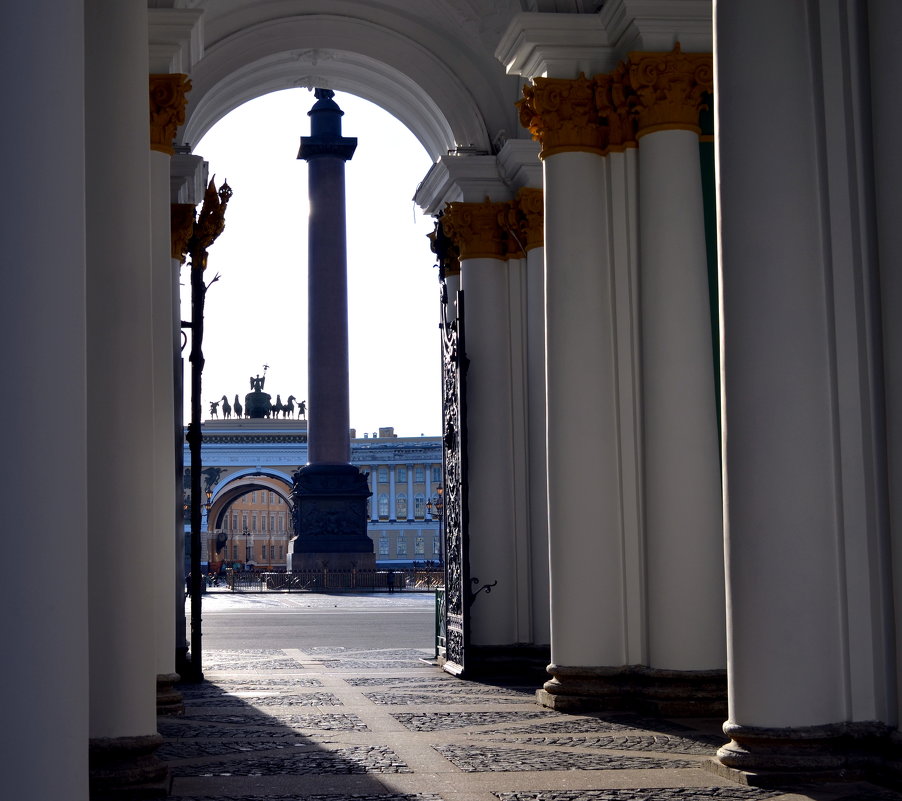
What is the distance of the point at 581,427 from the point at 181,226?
7.34 metres

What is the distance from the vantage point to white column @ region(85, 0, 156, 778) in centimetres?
791

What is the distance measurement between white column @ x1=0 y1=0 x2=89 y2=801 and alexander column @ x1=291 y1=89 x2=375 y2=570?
47.7 metres

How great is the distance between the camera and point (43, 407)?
16.6 feet

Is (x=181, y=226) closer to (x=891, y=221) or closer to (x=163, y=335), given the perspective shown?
(x=163, y=335)

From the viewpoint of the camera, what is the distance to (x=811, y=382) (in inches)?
318

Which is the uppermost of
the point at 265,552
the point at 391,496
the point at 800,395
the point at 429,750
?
the point at 391,496

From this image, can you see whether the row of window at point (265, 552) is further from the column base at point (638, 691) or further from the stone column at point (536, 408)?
the column base at point (638, 691)

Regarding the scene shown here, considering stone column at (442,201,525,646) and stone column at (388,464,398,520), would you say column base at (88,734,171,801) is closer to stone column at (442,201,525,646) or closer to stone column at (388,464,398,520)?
stone column at (442,201,525,646)

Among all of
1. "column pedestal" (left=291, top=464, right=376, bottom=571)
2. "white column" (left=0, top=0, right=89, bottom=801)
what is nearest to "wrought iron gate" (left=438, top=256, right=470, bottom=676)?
"white column" (left=0, top=0, right=89, bottom=801)

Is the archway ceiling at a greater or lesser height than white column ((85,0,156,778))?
greater

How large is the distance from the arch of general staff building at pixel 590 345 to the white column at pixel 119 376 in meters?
0.02

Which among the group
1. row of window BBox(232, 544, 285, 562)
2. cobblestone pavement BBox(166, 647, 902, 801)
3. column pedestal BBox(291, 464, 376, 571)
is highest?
column pedestal BBox(291, 464, 376, 571)

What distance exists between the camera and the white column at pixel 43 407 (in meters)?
4.91

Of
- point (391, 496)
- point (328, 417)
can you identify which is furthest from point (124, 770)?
point (391, 496)
